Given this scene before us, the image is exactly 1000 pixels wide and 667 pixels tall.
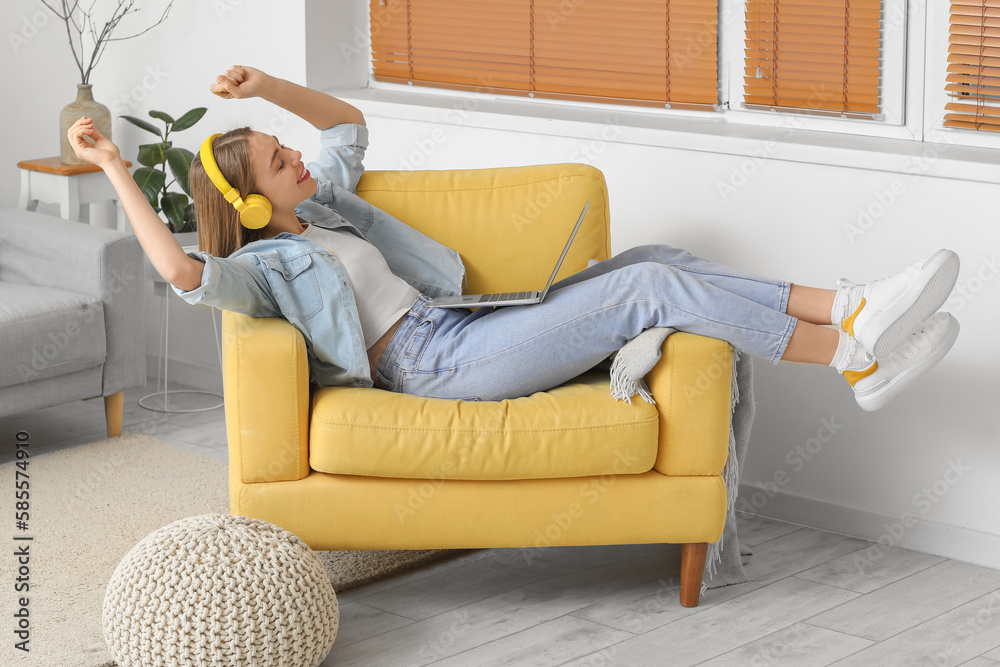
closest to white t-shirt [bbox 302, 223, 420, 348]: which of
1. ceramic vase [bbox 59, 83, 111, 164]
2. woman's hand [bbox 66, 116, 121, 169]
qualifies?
woman's hand [bbox 66, 116, 121, 169]

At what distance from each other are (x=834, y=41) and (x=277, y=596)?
1.82 meters

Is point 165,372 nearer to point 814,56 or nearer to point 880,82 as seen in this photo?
point 814,56

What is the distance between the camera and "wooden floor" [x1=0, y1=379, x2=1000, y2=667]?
85.9 inches

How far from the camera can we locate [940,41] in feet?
8.62

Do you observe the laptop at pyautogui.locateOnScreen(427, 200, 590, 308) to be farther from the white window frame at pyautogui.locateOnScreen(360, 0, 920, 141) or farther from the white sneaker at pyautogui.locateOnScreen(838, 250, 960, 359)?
the white window frame at pyautogui.locateOnScreen(360, 0, 920, 141)

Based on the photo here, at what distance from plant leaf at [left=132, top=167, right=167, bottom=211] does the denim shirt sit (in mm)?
1156

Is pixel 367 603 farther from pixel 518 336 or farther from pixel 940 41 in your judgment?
pixel 940 41

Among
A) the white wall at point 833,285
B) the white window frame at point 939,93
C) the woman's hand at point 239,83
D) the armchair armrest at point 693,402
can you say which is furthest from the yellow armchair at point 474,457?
the white window frame at point 939,93

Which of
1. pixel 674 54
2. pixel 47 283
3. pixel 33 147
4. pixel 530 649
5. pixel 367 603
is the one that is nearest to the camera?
pixel 530 649

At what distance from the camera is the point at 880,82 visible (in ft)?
9.02

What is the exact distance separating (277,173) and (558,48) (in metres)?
1.20

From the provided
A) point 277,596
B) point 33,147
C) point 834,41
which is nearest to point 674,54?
point 834,41

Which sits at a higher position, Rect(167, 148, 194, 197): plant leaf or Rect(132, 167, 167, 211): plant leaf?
Rect(167, 148, 194, 197): plant leaf

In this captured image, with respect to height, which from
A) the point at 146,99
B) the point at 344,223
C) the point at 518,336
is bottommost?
the point at 518,336
